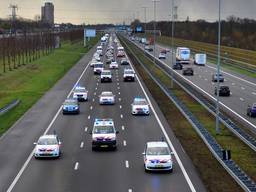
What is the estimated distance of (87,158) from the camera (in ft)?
120

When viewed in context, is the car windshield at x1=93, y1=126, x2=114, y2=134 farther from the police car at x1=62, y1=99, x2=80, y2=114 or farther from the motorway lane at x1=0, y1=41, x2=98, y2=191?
the police car at x1=62, y1=99, x2=80, y2=114

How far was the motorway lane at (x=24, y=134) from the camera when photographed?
33941 millimetres

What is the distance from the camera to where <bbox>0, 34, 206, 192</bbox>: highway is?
2975 cm

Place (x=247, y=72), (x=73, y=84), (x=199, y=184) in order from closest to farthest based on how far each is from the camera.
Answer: (x=199, y=184)
(x=73, y=84)
(x=247, y=72)

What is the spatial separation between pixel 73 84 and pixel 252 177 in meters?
54.2

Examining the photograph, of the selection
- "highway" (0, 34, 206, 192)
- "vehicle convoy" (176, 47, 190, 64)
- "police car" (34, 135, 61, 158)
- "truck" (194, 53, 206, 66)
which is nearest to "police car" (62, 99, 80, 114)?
"highway" (0, 34, 206, 192)

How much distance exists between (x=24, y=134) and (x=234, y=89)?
4000 cm

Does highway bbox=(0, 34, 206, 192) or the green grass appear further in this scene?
the green grass

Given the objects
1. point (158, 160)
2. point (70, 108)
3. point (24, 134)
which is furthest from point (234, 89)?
point (158, 160)

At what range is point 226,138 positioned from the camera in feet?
139

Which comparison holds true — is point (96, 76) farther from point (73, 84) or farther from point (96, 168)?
point (96, 168)

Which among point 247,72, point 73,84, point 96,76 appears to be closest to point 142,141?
point 73,84

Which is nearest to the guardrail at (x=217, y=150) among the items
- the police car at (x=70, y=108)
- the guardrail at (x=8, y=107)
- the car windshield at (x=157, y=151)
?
the car windshield at (x=157, y=151)

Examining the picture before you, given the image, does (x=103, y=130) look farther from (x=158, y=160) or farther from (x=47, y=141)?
(x=158, y=160)
